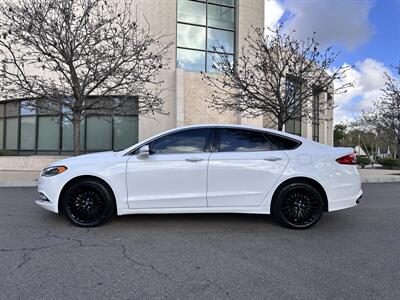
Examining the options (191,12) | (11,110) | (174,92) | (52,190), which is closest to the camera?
(52,190)

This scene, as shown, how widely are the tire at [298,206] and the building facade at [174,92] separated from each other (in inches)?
525

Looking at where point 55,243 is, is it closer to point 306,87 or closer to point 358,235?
point 358,235

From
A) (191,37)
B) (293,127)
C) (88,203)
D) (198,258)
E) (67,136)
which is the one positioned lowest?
A: (198,258)

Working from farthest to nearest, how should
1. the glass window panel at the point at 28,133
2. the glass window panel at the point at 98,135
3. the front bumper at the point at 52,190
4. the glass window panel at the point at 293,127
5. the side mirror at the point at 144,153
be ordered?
1. the glass window panel at the point at 293,127
2. the glass window panel at the point at 28,133
3. the glass window panel at the point at 98,135
4. the front bumper at the point at 52,190
5. the side mirror at the point at 144,153

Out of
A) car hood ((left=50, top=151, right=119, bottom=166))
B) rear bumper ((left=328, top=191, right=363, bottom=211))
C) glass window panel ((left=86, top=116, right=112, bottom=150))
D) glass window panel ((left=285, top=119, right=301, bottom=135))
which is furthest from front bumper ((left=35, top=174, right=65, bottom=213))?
glass window panel ((left=285, top=119, right=301, bottom=135))

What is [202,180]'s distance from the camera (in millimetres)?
5516

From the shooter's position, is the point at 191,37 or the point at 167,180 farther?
the point at 191,37

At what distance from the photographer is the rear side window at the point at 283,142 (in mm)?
5770

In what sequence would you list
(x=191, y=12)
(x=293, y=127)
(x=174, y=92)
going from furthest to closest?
(x=293, y=127) < (x=191, y=12) < (x=174, y=92)

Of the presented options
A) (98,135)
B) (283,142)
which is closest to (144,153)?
(283,142)

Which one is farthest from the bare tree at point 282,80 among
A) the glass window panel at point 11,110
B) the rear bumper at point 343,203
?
the glass window panel at point 11,110

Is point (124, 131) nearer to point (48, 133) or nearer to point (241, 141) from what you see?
point (48, 133)

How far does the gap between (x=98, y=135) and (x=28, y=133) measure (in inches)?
181

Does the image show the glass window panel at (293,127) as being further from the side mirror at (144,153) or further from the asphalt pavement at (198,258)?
the side mirror at (144,153)
